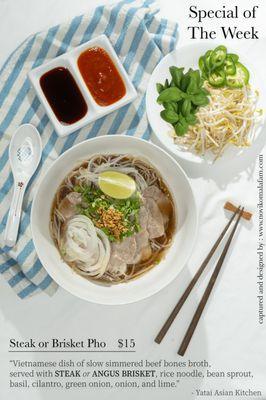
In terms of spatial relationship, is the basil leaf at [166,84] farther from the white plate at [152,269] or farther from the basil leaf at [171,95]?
the white plate at [152,269]

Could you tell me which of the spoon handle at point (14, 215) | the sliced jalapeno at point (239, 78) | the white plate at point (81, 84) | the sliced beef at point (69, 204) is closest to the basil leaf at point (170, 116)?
the white plate at point (81, 84)

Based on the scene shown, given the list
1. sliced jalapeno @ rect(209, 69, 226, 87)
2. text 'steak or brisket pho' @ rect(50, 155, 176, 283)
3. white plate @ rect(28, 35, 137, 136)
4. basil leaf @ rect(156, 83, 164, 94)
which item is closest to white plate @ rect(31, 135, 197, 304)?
text 'steak or brisket pho' @ rect(50, 155, 176, 283)

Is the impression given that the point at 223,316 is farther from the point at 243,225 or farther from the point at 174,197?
the point at 174,197

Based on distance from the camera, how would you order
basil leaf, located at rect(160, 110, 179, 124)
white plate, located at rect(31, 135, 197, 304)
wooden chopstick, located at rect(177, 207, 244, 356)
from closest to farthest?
white plate, located at rect(31, 135, 197, 304) → basil leaf, located at rect(160, 110, 179, 124) → wooden chopstick, located at rect(177, 207, 244, 356)

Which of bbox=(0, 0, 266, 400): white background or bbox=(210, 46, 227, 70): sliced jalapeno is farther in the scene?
bbox=(0, 0, 266, 400): white background

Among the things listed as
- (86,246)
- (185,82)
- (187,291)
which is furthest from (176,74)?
(187,291)

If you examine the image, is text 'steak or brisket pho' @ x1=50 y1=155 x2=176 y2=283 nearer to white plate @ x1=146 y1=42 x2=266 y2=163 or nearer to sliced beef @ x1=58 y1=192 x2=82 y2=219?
sliced beef @ x1=58 y1=192 x2=82 y2=219

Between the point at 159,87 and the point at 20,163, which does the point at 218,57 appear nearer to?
the point at 159,87
